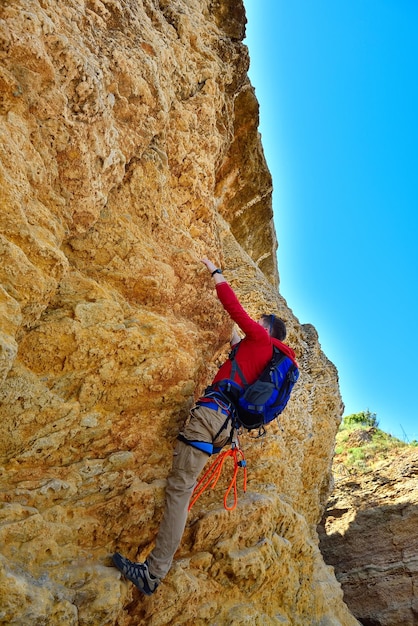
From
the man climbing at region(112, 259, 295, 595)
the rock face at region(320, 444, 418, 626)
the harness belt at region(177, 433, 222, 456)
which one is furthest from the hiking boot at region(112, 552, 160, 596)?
the rock face at region(320, 444, 418, 626)

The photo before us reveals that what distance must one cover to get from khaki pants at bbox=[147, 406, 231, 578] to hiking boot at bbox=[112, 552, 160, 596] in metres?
0.06

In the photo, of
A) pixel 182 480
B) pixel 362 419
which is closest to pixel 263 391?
pixel 182 480

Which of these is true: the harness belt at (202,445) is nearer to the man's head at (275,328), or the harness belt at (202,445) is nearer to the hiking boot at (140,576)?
the hiking boot at (140,576)

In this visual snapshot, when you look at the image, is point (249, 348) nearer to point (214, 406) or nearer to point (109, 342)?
point (214, 406)

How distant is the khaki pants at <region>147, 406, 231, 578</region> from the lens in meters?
3.48

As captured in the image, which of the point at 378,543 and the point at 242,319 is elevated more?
the point at 242,319

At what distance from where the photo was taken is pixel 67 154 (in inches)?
150

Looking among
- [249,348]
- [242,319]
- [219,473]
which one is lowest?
[219,473]

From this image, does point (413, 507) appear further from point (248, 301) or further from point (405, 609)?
point (248, 301)

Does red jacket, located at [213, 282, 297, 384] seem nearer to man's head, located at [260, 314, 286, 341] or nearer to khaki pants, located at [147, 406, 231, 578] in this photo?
khaki pants, located at [147, 406, 231, 578]

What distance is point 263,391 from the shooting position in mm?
4160

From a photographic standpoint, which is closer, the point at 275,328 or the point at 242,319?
the point at 242,319

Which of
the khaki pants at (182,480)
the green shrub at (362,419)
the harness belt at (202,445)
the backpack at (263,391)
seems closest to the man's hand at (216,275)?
the backpack at (263,391)

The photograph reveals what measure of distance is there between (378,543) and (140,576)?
673 centimetres
